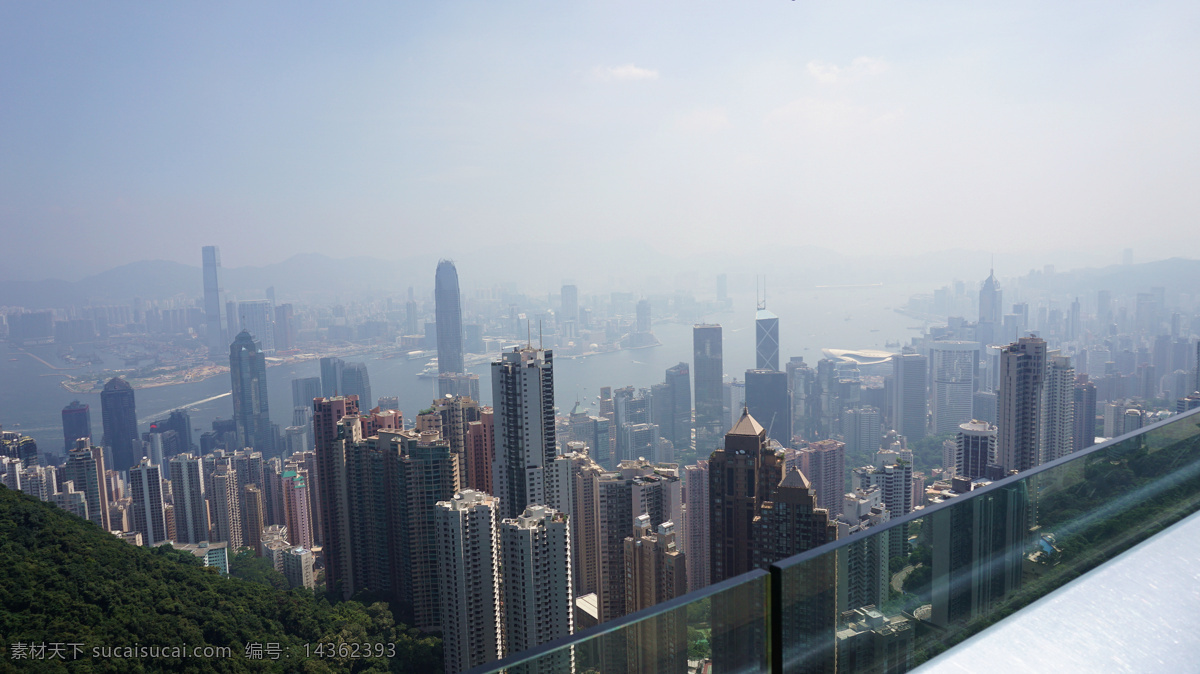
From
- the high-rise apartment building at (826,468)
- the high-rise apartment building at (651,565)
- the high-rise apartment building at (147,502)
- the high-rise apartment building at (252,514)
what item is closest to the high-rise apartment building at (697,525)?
the high-rise apartment building at (651,565)

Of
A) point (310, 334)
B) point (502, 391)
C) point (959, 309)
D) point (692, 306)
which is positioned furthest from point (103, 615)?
point (959, 309)

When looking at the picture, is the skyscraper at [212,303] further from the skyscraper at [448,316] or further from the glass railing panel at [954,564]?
the glass railing panel at [954,564]

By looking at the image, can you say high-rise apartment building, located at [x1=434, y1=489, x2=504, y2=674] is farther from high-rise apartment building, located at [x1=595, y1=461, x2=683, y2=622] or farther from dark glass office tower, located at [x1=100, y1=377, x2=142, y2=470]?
dark glass office tower, located at [x1=100, y1=377, x2=142, y2=470]

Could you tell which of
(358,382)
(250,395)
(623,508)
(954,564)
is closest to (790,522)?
(623,508)

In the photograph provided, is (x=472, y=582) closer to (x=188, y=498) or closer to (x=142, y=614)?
(x=142, y=614)

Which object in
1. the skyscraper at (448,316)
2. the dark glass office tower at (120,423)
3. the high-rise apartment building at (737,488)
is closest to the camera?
the high-rise apartment building at (737,488)

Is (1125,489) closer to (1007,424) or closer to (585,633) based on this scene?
(585,633)
